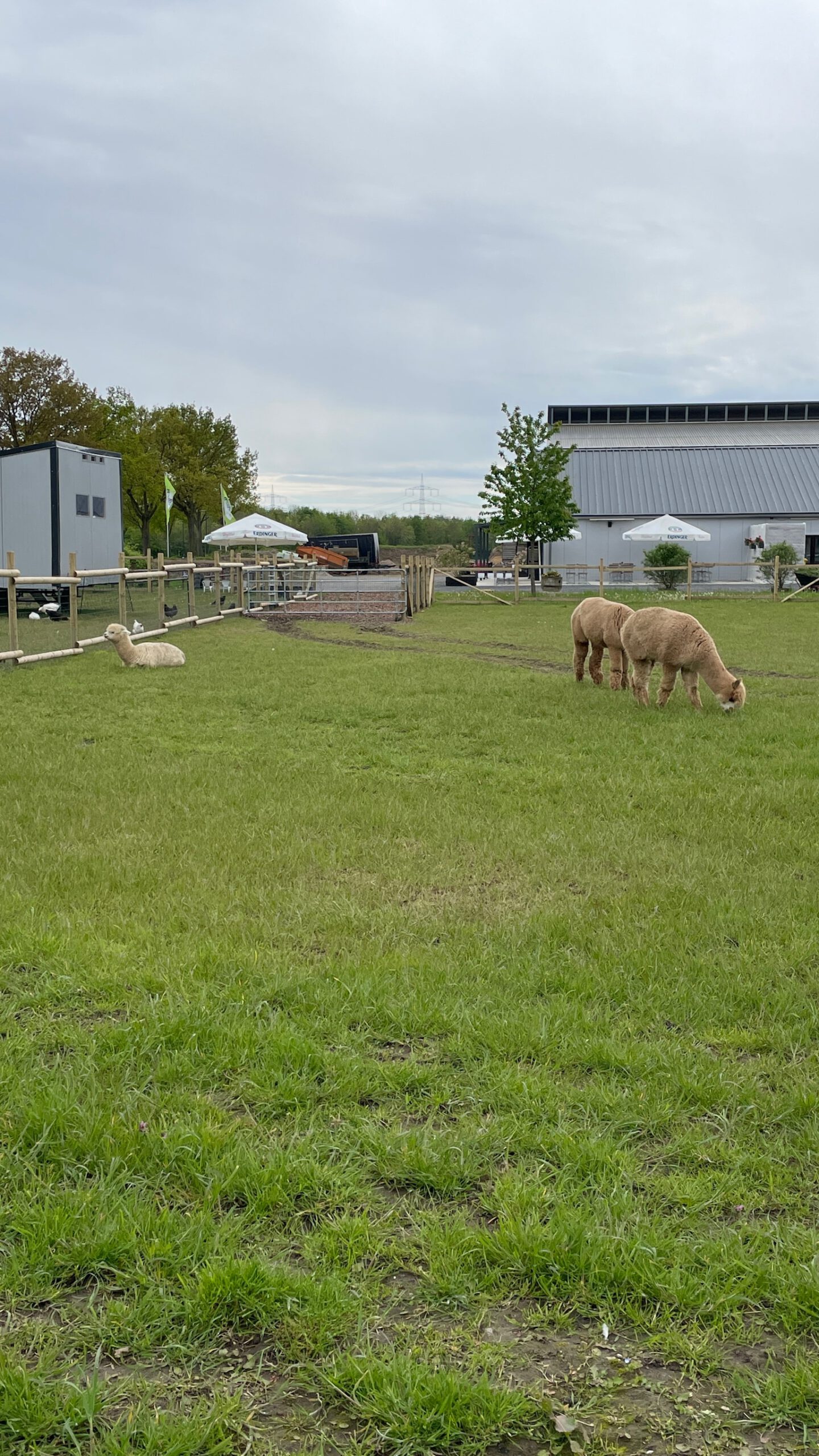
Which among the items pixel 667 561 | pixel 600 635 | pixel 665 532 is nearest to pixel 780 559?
pixel 667 561

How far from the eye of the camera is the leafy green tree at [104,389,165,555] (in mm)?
55750

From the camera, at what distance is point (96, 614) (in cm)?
2462

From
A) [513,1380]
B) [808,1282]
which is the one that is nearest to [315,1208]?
[513,1380]

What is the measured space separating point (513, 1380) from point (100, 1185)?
51.3 inches

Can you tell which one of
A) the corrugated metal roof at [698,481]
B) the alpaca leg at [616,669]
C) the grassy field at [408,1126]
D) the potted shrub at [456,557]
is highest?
the corrugated metal roof at [698,481]

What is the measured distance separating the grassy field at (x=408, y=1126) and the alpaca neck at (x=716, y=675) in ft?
14.2

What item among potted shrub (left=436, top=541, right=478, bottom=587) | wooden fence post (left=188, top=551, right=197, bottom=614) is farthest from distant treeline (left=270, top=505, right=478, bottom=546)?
wooden fence post (left=188, top=551, right=197, bottom=614)

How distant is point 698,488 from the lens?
54.9 metres

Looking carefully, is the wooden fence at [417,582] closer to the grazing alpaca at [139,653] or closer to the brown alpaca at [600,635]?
the grazing alpaca at [139,653]

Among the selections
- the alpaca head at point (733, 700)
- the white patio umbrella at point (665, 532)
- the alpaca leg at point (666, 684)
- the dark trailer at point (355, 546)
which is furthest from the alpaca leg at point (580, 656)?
the dark trailer at point (355, 546)

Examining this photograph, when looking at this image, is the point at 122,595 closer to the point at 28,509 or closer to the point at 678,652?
the point at 28,509

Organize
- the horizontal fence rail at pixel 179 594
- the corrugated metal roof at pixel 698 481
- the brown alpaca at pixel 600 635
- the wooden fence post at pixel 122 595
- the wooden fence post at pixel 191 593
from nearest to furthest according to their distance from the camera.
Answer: the brown alpaca at pixel 600 635 → the horizontal fence rail at pixel 179 594 → the wooden fence post at pixel 122 595 → the wooden fence post at pixel 191 593 → the corrugated metal roof at pixel 698 481

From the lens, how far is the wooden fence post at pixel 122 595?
20.0 meters

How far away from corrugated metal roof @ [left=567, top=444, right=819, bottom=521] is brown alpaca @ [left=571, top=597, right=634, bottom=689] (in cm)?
3990
